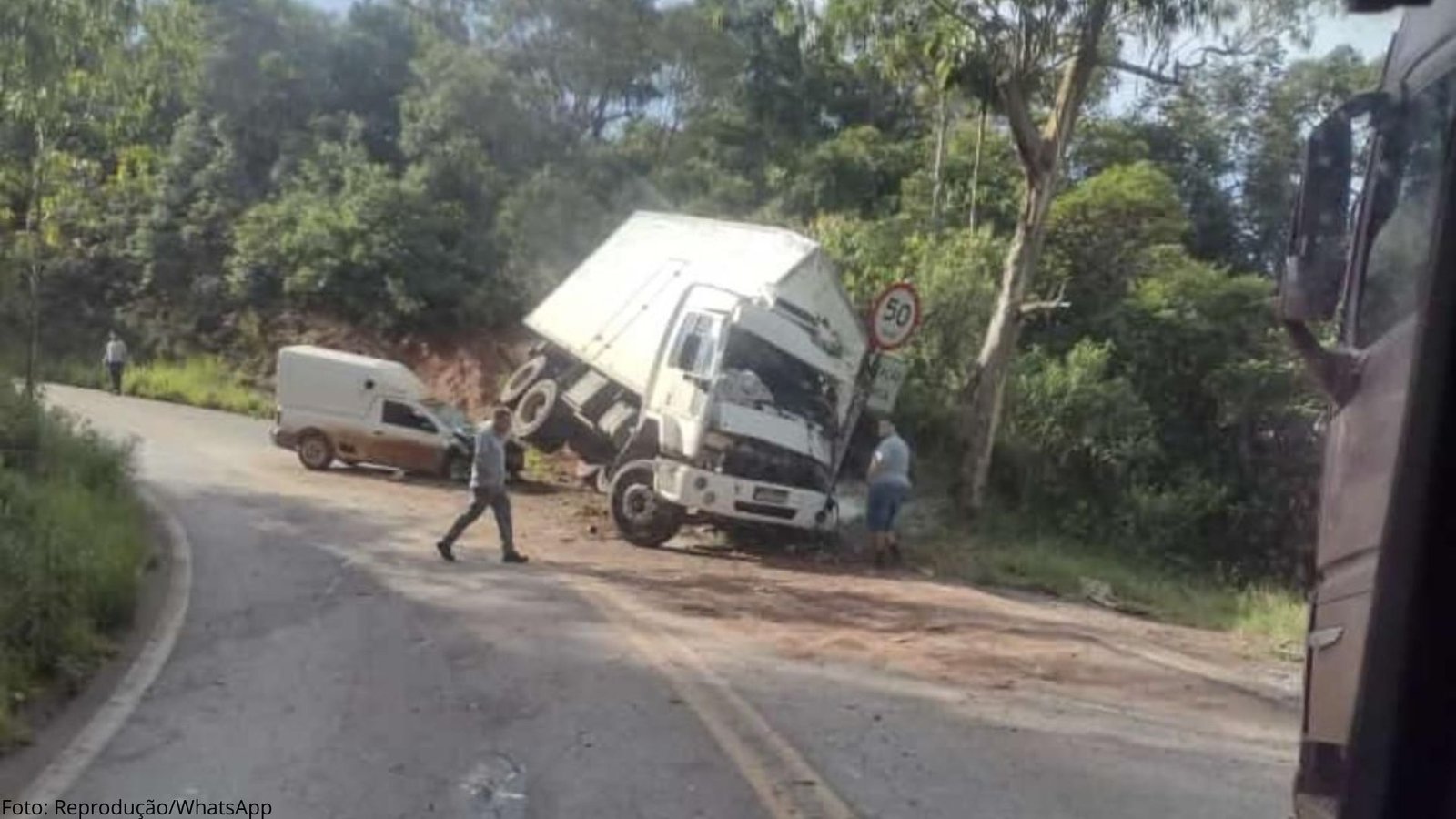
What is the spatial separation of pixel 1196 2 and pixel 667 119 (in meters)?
24.9

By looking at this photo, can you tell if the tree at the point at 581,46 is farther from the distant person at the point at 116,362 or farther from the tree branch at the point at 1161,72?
the tree branch at the point at 1161,72

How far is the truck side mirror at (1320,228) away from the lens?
14.6ft

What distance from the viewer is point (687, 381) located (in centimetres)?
1773

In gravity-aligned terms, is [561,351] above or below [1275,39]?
below

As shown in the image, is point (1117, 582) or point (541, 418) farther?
point (541, 418)

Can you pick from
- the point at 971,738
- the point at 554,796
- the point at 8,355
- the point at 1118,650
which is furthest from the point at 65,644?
the point at 8,355

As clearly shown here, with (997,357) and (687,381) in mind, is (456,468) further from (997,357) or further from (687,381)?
(997,357)

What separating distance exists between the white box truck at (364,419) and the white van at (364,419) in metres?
0.01

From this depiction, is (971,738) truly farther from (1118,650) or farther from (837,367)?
(837,367)

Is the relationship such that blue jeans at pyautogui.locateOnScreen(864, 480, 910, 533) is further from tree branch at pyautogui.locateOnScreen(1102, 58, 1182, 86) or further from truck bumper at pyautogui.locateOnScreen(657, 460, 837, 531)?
tree branch at pyautogui.locateOnScreen(1102, 58, 1182, 86)

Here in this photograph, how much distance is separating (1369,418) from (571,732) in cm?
486

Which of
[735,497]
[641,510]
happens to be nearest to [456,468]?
[641,510]

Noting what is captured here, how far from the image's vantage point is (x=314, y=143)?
39.3 meters

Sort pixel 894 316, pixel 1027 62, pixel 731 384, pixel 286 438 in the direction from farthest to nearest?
pixel 286 438 → pixel 1027 62 → pixel 731 384 → pixel 894 316
